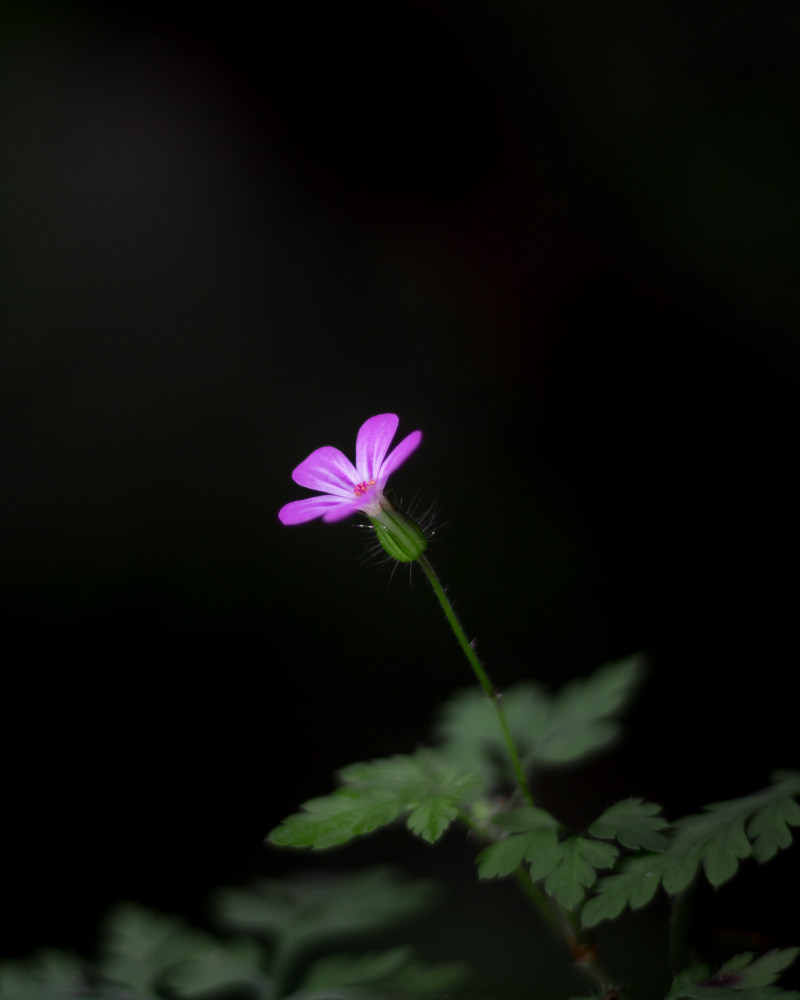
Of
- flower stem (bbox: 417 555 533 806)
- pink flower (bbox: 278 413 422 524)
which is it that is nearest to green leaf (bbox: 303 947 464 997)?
flower stem (bbox: 417 555 533 806)

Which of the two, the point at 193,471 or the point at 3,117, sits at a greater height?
the point at 3,117

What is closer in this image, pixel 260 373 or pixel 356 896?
pixel 356 896

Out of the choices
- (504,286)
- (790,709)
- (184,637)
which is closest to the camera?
(790,709)

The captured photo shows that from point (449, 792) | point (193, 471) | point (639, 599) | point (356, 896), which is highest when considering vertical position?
point (193, 471)

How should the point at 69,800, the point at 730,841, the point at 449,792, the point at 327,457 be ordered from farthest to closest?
the point at 69,800
the point at 327,457
the point at 449,792
the point at 730,841

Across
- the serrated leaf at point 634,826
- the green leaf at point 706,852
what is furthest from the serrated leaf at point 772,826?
the serrated leaf at point 634,826

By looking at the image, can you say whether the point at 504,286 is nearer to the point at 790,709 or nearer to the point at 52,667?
the point at 790,709

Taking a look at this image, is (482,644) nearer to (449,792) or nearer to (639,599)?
(639,599)

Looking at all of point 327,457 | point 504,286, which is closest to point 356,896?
point 327,457
